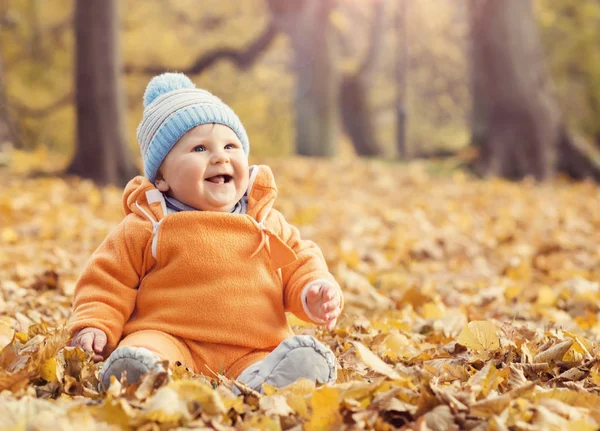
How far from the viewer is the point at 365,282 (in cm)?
409

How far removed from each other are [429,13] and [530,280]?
1831cm

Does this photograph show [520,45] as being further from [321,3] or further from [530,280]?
[530,280]

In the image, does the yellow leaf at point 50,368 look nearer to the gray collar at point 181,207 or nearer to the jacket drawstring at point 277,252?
the gray collar at point 181,207

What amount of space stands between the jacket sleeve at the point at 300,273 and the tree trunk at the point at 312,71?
12.4 meters

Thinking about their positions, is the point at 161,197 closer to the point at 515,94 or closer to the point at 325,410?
the point at 325,410

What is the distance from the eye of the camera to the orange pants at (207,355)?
2.18 metres

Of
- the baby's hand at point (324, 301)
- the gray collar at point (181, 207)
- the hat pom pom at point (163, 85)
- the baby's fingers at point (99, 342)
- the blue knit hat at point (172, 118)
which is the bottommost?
the baby's fingers at point (99, 342)

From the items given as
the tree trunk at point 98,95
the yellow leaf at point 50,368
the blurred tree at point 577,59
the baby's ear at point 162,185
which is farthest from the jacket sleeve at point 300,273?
the blurred tree at point 577,59

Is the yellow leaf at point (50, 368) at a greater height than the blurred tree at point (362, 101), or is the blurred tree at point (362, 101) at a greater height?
the yellow leaf at point (50, 368)

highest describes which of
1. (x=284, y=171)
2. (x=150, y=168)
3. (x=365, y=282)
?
(x=150, y=168)

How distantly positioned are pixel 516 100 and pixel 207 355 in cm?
1003

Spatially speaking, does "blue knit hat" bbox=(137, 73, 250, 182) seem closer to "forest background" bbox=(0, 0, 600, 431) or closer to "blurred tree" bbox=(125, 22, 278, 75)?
"forest background" bbox=(0, 0, 600, 431)

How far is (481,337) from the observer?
2.41 m

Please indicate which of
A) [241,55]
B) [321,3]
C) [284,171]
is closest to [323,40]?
[321,3]
